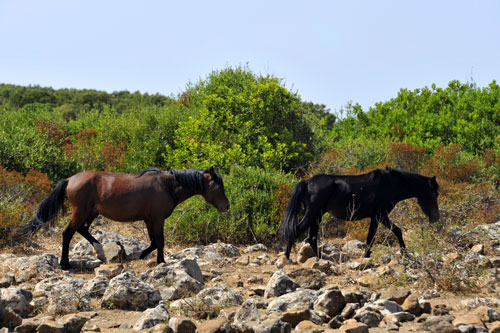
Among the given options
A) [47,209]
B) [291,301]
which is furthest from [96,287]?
[47,209]

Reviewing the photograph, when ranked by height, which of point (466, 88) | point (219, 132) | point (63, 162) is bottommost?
point (63, 162)

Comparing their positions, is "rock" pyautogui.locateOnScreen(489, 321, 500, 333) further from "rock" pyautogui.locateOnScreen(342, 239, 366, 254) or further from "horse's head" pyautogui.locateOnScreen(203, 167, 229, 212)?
"horse's head" pyautogui.locateOnScreen(203, 167, 229, 212)

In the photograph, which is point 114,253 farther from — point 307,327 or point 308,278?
point 307,327

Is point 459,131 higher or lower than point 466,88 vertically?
lower

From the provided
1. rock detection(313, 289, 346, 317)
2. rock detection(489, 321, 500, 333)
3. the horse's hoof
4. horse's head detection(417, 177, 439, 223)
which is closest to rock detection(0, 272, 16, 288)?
the horse's hoof

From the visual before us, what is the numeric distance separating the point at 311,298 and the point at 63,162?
1188cm

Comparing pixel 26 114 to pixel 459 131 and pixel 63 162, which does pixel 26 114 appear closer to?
pixel 63 162

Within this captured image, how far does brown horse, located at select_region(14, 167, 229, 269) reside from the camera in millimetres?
8914

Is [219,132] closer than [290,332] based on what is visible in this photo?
No

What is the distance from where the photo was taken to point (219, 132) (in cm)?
1577

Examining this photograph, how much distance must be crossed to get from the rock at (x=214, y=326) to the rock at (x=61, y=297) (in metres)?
1.63

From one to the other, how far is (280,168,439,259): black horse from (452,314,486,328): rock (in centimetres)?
378

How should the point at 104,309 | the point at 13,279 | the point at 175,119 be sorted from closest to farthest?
1. the point at 104,309
2. the point at 13,279
3. the point at 175,119

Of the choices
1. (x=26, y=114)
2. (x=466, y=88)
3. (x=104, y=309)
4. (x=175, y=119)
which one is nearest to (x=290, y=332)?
(x=104, y=309)
